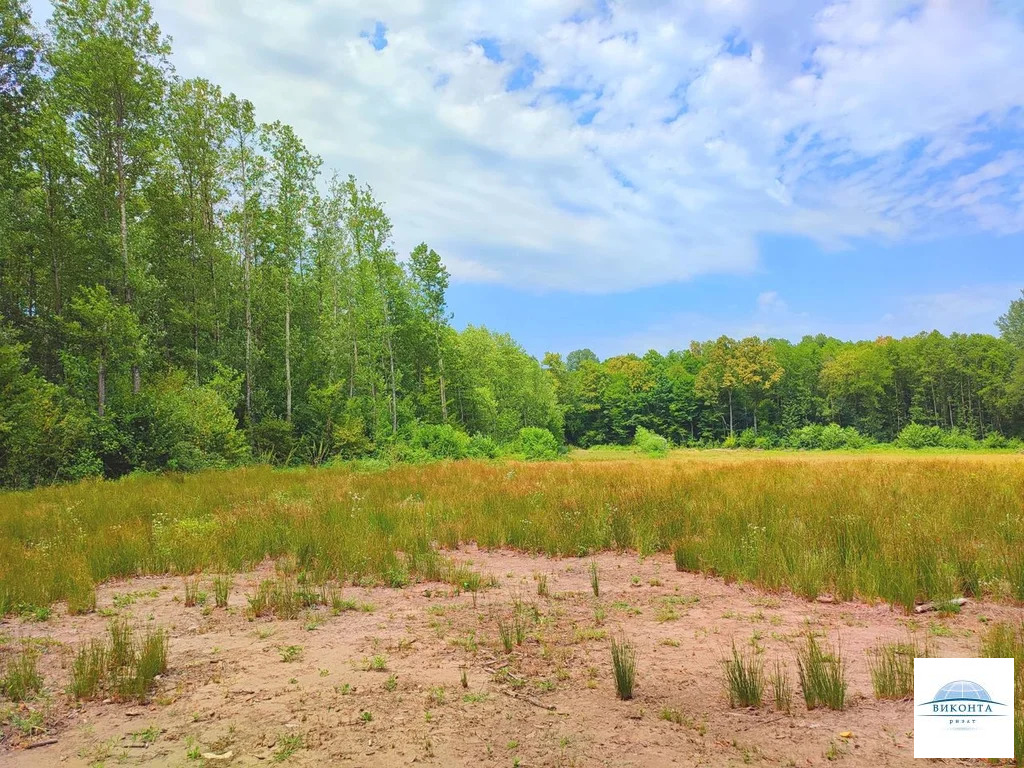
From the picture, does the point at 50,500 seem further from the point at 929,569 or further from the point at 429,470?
the point at 929,569

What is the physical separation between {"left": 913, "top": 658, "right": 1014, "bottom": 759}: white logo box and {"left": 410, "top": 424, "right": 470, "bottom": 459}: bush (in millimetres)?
28134

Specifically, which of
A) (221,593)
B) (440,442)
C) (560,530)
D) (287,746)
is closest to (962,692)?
(287,746)

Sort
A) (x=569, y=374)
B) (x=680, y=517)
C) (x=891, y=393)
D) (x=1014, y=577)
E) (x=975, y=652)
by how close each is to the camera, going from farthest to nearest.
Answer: (x=569, y=374) < (x=891, y=393) < (x=680, y=517) < (x=1014, y=577) < (x=975, y=652)

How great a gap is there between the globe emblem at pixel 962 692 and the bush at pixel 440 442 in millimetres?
28213

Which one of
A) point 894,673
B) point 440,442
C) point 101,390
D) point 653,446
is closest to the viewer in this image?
point 894,673

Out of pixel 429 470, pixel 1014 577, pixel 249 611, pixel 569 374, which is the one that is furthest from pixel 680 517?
pixel 569 374

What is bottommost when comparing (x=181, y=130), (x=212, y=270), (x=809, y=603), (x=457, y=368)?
(x=809, y=603)

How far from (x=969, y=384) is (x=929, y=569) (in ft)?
237

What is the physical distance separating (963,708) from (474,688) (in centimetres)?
306

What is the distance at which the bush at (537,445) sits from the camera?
130 feet

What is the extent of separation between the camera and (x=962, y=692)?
3.18 meters

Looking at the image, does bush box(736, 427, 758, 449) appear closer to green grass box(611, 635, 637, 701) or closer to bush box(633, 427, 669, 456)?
bush box(633, 427, 669, 456)

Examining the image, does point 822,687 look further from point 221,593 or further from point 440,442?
point 440,442

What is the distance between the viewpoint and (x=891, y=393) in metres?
65.9
